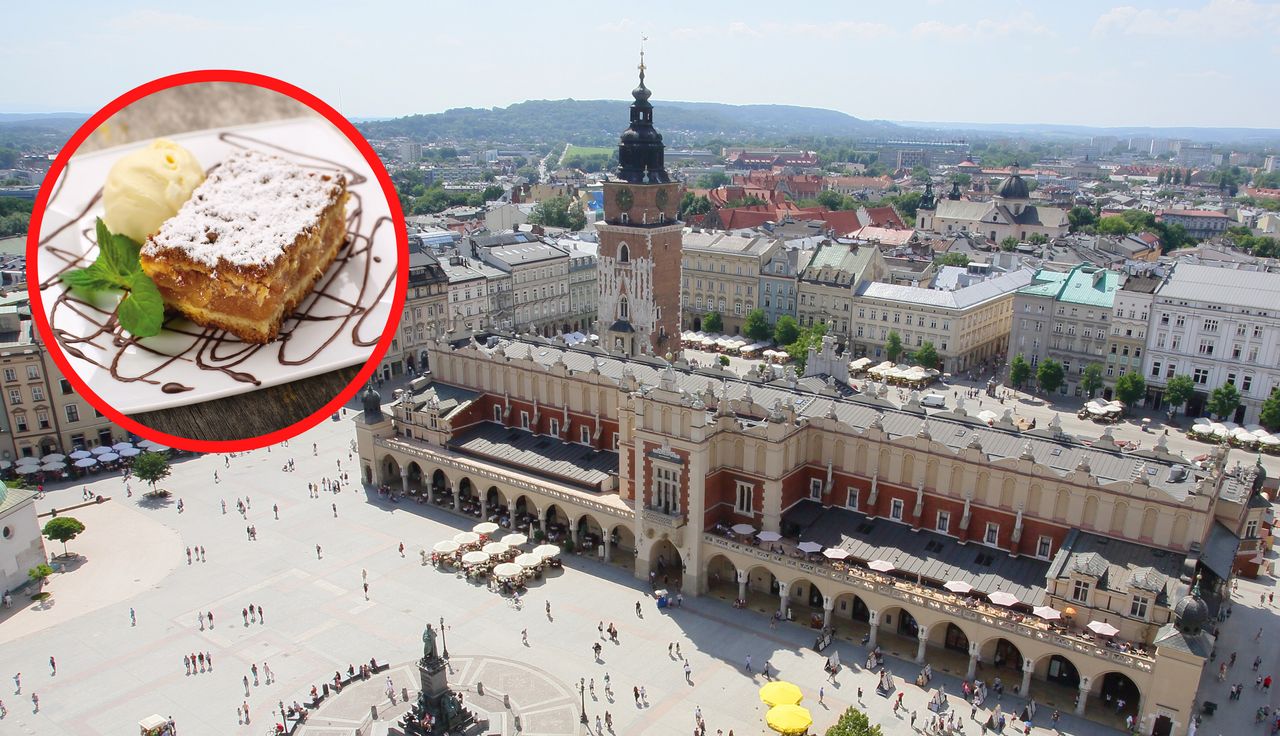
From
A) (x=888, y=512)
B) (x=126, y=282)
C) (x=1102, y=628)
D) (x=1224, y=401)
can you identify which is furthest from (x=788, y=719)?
(x=1224, y=401)

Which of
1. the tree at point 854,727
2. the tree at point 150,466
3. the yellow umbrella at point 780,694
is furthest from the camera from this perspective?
the tree at point 150,466

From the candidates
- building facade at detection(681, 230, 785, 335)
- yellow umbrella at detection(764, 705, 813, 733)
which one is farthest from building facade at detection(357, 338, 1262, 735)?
building facade at detection(681, 230, 785, 335)

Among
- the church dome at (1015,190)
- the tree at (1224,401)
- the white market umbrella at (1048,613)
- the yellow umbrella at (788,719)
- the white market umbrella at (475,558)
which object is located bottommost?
the white market umbrella at (475,558)

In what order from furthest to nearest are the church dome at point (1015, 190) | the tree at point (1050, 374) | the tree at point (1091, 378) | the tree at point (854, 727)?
the church dome at point (1015, 190)
the tree at point (1050, 374)
the tree at point (1091, 378)
the tree at point (854, 727)

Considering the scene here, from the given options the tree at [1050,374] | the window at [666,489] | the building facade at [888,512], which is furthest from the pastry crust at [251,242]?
the tree at [1050,374]

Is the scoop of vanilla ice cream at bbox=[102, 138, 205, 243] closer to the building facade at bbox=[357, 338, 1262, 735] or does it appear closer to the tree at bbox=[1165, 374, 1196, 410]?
the building facade at bbox=[357, 338, 1262, 735]

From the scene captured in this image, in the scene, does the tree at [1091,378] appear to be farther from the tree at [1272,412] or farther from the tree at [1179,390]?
the tree at [1272,412]

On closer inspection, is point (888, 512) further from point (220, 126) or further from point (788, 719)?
point (220, 126)
